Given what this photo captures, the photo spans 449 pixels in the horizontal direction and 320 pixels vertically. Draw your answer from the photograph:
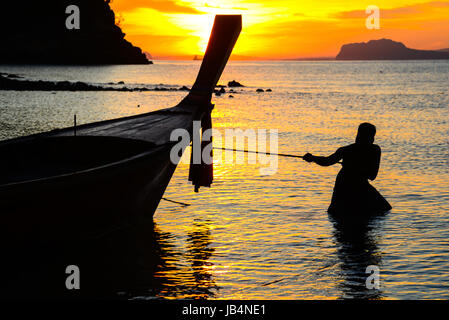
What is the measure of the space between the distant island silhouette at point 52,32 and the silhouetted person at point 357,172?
6870 inches

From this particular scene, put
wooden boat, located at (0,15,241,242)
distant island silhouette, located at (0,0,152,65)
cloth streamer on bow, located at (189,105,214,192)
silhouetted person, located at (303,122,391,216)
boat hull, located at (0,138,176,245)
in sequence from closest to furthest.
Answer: boat hull, located at (0,138,176,245) → wooden boat, located at (0,15,241,242) → silhouetted person, located at (303,122,391,216) → cloth streamer on bow, located at (189,105,214,192) → distant island silhouette, located at (0,0,152,65)

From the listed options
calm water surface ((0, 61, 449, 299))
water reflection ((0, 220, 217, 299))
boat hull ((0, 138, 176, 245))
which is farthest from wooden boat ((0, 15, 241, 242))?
calm water surface ((0, 61, 449, 299))

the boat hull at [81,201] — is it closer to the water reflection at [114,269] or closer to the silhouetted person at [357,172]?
the water reflection at [114,269]

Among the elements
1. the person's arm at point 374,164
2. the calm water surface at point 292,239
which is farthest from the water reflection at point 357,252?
the person's arm at point 374,164

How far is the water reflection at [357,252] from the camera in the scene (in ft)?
29.0

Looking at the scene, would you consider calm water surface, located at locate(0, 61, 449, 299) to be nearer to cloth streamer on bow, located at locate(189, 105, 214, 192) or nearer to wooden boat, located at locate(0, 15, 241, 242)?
cloth streamer on bow, located at locate(189, 105, 214, 192)

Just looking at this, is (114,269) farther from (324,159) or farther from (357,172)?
(357,172)

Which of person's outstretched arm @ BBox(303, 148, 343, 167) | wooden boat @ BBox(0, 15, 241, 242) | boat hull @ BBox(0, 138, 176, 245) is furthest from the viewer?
person's outstretched arm @ BBox(303, 148, 343, 167)

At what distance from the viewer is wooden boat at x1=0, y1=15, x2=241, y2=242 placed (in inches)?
305

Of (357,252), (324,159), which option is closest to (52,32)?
(324,159)

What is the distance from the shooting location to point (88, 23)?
185500 millimetres

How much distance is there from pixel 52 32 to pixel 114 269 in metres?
193

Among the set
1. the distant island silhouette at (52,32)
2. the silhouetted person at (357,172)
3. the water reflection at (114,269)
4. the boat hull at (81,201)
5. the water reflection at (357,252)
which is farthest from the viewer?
the distant island silhouette at (52,32)

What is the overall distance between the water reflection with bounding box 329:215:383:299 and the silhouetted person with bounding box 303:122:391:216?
12.9 inches
